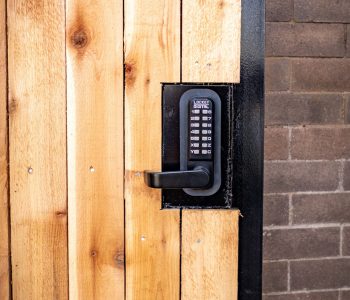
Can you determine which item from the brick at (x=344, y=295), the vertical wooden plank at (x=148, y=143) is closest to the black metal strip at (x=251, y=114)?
the vertical wooden plank at (x=148, y=143)

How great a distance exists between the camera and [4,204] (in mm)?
1104

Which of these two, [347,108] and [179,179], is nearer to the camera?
[179,179]

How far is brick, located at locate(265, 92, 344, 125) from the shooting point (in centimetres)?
158

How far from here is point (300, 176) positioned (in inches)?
63.6

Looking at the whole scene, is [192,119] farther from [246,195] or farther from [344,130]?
[344,130]

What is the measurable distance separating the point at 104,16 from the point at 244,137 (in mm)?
450

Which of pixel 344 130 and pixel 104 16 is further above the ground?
pixel 104 16

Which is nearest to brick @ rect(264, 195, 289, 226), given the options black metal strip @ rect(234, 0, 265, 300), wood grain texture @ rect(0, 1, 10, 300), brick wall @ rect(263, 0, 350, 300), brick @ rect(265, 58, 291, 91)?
brick wall @ rect(263, 0, 350, 300)

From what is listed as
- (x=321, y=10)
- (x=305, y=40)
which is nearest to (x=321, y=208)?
(x=305, y=40)

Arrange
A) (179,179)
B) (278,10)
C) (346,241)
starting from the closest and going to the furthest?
(179,179) → (278,10) → (346,241)

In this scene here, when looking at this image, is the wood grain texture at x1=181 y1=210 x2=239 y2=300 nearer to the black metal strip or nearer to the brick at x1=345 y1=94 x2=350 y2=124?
the black metal strip

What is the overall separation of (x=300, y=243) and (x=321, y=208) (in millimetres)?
150

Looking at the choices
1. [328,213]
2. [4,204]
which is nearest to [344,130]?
[328,213]

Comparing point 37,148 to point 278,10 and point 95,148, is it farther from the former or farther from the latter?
point 278,10
